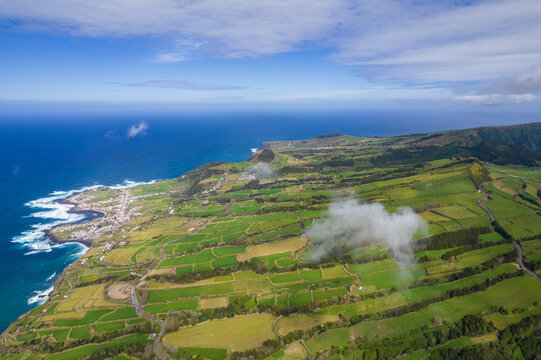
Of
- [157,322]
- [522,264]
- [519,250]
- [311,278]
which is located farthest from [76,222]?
[519,250]

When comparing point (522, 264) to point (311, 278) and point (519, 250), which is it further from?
point (311, 278)

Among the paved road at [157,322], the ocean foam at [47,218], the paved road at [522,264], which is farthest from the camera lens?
the ocean foam at [47,218]

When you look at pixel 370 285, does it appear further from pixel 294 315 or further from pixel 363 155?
pixel 363 155

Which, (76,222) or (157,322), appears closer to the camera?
(157,322)

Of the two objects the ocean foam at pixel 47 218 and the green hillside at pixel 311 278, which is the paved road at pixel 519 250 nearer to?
the green hillside at pixel 311 278

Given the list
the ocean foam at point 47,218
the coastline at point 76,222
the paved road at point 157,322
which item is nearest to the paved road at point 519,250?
the paved road at point 157,322

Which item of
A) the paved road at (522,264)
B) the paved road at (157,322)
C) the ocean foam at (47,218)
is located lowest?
the paved road at (157,322)

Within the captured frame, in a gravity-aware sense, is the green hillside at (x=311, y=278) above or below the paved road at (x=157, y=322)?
above

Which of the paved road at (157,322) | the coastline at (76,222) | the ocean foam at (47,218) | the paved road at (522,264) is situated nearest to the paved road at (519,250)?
the paved road at (522,264)

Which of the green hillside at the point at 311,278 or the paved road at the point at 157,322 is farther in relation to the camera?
the green hillside at the point at 311,278

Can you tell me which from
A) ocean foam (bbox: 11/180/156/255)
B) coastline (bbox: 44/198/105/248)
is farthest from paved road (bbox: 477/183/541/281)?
coastline (bbox: 44/198/105/248)

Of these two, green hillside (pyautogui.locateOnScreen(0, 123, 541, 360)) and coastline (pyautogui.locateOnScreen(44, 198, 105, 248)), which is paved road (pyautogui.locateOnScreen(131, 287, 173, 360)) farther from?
coastline (pyautogui.locateOnScreen(44, 198, 105, 248))

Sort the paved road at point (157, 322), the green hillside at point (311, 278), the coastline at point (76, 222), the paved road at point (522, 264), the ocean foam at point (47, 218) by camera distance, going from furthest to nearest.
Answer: the coastline at point (76, 222)
the ocean foam at point (47, 218)
the paved road at point (522, 264)
the green hillside at point (311, 278)
the paved road at point (157, 322)
